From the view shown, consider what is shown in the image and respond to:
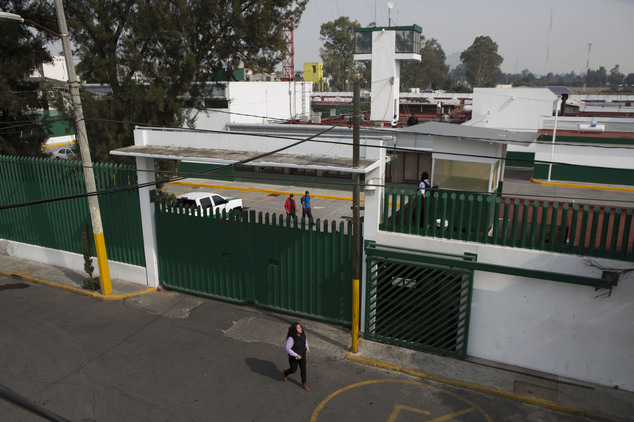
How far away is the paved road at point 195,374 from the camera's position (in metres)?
7.21

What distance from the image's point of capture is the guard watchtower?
39.6 m

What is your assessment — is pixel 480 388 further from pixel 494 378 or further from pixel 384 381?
pixel 384 381

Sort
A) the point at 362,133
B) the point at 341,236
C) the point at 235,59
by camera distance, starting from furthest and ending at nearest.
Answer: the point at 362,133, the point at 235,59, the point at 341,236

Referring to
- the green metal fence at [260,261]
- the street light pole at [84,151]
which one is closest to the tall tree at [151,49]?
the street light pole at [84,151]

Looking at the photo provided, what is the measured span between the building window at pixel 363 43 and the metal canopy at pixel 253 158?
3457cm

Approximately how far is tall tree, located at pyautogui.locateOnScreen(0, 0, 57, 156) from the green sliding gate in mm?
12618

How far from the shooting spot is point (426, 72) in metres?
111

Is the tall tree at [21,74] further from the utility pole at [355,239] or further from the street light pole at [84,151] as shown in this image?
the utility pole at [355,239]

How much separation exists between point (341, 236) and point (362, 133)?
14.6 metres

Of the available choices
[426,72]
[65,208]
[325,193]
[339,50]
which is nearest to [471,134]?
[65,208]

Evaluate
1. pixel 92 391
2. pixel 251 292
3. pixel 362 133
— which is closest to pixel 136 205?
pixel 251 292

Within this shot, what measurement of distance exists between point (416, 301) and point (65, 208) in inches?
377

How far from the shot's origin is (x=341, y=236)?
9.20 meters

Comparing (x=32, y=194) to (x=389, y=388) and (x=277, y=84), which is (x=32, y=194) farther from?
(x=277, y=84)
